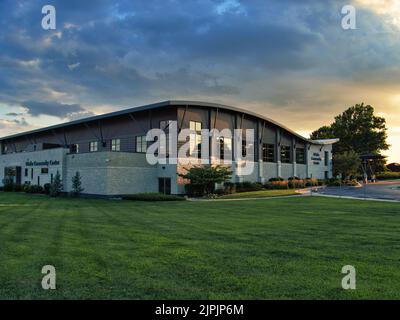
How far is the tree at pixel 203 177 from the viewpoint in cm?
3431

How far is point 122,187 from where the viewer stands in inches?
1380

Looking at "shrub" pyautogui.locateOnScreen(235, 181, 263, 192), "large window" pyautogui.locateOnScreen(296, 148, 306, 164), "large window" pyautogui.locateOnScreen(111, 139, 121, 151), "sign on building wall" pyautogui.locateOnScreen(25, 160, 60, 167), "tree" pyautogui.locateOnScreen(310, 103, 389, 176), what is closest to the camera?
"sign on building wall" pyautogui.locateOnScreen(25, 160, 60, 167)

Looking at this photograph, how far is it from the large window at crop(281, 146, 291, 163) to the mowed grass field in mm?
39847

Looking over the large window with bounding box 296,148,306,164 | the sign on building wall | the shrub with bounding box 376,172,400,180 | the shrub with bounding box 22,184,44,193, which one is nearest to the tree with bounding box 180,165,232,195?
the sign on building wall

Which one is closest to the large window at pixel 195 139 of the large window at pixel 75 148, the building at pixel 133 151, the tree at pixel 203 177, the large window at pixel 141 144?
the building at pixel 133 151

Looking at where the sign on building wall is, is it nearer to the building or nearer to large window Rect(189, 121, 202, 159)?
the building

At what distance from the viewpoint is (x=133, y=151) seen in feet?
129

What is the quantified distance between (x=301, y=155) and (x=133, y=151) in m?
30.2

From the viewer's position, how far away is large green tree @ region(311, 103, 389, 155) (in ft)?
278

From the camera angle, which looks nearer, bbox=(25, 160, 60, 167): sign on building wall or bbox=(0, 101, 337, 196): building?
bbox=(0, 101, 337, 196): building

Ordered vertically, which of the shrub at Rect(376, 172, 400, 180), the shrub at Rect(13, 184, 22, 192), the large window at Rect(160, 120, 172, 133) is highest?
the large window at Rect(160, 120, 172, 133)

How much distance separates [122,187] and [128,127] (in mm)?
8901

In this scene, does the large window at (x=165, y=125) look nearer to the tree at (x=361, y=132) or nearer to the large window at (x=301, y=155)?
the large window at (x=301, y=155)
